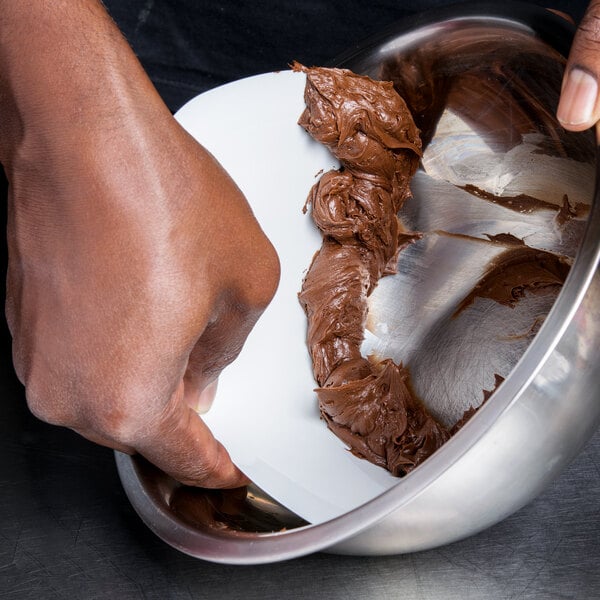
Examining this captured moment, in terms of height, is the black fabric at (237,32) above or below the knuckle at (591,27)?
below

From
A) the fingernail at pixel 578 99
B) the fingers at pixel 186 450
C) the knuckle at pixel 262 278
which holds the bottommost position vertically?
the fingers at pixel 186 450

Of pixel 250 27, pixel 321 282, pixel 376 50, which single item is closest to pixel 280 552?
pixel 321 282

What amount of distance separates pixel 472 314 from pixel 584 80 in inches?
14.8

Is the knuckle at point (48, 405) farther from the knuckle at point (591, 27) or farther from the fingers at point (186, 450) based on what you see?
the knuckle at point (591, 27)

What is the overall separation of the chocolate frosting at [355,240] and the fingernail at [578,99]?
1.19 feet

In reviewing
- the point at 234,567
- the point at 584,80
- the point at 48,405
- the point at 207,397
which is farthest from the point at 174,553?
the point at 584,80

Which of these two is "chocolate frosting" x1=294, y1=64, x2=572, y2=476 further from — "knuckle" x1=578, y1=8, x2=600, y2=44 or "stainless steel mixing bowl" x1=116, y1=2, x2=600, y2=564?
"knuckle" x1=578, y1=8, x2=600, y2=44

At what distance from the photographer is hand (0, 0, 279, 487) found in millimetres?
659

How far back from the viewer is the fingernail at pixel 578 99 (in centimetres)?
71

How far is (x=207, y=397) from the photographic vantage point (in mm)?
962

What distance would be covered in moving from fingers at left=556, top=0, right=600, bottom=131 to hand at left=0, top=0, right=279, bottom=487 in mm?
326

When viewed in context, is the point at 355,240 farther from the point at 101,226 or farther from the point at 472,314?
the point at 101,226

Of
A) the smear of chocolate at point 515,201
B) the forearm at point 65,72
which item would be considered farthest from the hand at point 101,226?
the smear of chocolate at point 515,201

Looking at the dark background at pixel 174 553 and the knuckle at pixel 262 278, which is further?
the dark background at pixel 174 553
